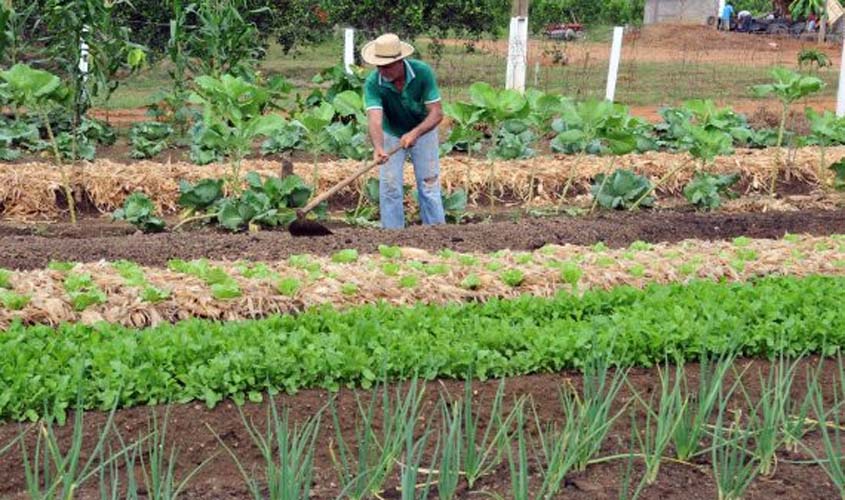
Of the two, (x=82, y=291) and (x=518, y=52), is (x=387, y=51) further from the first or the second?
(x=518, y=52)

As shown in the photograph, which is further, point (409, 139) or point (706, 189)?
point (706, 189)

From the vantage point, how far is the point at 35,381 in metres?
4.80

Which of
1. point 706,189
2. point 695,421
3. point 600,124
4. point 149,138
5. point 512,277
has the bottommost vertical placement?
point 149,138

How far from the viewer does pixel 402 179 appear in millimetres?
8805

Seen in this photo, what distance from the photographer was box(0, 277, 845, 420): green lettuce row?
16.2 feet

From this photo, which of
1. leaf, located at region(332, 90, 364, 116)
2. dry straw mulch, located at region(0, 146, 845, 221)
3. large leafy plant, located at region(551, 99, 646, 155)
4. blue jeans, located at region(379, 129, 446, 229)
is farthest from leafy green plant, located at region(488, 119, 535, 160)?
blue jeans, located at region(379, 129, 446, 229)

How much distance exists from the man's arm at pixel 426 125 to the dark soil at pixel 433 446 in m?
3.10

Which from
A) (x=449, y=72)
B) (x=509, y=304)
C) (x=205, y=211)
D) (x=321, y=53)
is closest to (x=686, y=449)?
(x=509, y=304)

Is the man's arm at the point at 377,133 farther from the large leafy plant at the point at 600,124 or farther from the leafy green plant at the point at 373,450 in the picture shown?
the leafy green plant at the point at 373,450

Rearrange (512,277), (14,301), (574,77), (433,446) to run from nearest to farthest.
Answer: (433,446), (14,301), (512,277), (574,77)

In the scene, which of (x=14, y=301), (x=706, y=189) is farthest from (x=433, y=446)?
(x=706, y=189)

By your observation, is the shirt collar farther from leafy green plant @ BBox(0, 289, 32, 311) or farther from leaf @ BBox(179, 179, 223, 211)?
leafy green plant @ BBox(0, 289, 32, 311)

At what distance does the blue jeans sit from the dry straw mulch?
1.09 metres

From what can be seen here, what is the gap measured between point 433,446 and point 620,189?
5.86m
